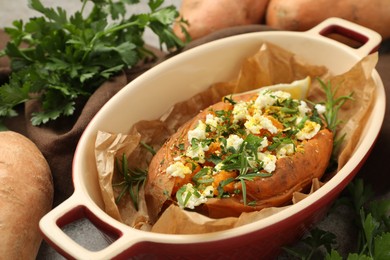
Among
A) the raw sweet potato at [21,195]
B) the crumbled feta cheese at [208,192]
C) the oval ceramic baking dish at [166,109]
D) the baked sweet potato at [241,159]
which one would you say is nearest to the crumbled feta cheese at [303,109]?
the baked sweet potato at [241,159]

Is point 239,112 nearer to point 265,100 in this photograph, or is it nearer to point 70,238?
point 265,100

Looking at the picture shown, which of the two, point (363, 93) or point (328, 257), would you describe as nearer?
point (328, 257)

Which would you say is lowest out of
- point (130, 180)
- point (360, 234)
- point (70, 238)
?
point (360, 234)

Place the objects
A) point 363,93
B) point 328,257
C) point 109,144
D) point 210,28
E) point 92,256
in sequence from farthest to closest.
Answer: point 210,28 → point 363,93 → point 109,144 → point 328,257 → point 92,256

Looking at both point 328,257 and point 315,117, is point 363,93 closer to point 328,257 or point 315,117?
point 315,117

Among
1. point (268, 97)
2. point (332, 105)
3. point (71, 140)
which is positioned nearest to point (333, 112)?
point (332, 105)

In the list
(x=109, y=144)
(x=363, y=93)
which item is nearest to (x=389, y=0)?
(x=363, y=93)

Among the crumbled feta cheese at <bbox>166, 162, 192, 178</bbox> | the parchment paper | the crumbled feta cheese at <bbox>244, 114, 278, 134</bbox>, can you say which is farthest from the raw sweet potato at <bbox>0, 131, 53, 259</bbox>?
the crumbled feta cheese at <bbox>244, 114, 278, 134</bbox>
